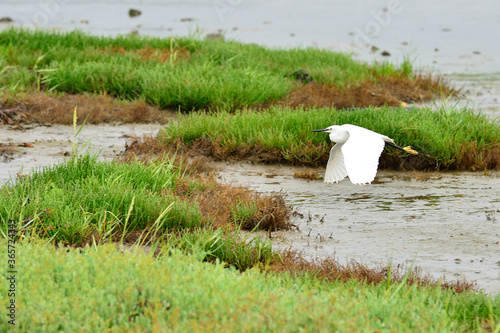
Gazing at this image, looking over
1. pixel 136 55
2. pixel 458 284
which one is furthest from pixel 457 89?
pixel 458 284

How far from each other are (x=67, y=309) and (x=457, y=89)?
11824 millimetres

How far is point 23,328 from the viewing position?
3211 mm

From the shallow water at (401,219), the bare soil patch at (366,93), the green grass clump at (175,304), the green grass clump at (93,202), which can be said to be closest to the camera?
the green grass clump at (175,304)

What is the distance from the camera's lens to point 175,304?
3.31 m

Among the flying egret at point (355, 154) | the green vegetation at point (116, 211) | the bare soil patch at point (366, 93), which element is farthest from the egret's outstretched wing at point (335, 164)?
the bare soil patch at point (366, 93)

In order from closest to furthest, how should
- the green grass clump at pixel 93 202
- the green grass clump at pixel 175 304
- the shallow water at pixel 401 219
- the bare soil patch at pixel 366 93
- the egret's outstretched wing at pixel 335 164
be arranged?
the green grass clump at pixel 175 304, the green grass clump at pixel 93 202, the shallow water at pixel 401 219, the egret's outstretched wing at pixel 335 164, the bare soil patch at pixel 366 93

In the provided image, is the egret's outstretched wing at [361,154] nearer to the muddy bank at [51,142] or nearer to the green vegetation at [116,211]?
the green vegetation at [116,211]

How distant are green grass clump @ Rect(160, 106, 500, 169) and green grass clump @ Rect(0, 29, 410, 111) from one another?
1329 mm

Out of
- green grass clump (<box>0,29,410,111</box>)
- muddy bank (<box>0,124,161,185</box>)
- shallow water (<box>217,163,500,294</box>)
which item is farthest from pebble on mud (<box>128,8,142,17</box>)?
shallow water (<box>217,163,500,294</box>)

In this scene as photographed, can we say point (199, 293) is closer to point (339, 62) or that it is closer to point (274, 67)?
point (274, 67)

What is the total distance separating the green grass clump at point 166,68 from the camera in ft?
34.4

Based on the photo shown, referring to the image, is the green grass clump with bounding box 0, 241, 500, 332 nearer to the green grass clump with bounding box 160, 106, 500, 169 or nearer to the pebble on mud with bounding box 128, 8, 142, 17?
the green grass clump with bounding box 160, 106, 500, 169

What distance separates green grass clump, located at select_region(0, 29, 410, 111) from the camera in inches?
413

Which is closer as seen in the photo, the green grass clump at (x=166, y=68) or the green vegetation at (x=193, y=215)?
the green vegetation at (x=193, y=215)
